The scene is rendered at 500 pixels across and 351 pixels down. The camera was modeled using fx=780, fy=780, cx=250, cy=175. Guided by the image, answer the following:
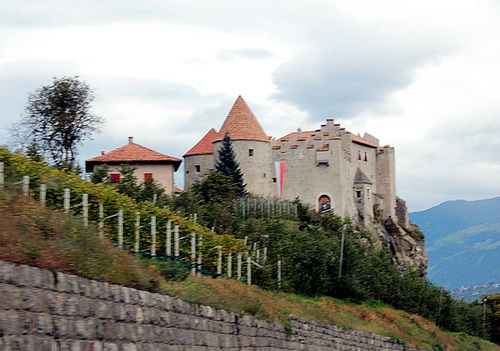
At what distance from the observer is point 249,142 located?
67.1 metres

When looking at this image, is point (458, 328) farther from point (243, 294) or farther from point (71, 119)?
point (243, 294)

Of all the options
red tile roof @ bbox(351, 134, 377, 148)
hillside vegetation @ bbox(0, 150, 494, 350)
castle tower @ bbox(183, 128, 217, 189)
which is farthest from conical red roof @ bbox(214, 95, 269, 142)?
red tile roof @ bbox(351, 134, 377, 148)

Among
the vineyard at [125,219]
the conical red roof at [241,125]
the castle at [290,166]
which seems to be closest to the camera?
the vineyard at [125,219]

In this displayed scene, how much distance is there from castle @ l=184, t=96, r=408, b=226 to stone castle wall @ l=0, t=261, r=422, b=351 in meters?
48.9

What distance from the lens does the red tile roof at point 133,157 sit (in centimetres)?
5850

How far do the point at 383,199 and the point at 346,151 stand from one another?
11250 mm

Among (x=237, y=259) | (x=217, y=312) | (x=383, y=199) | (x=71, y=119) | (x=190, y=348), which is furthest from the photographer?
(x=383, y=199)

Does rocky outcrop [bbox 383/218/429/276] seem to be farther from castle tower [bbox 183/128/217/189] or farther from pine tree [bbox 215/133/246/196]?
castle tower [bbox 183/128/217/189]

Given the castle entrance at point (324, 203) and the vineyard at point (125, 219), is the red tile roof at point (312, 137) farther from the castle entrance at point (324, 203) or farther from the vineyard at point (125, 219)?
the vineyard at point (125, 219)

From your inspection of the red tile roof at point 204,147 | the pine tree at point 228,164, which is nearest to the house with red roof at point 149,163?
the pine tree at point 228,164

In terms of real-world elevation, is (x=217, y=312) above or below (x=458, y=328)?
above

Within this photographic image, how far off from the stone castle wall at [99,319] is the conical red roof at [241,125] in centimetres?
4939

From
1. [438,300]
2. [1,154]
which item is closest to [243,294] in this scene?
[1,154]

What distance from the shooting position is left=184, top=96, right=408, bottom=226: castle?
67125 mm
